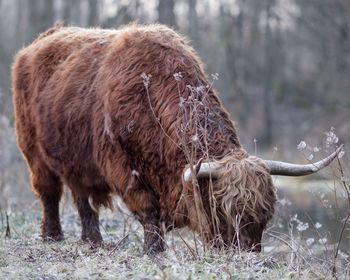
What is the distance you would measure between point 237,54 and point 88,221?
2546 cm

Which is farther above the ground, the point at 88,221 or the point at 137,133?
the point at 137,133

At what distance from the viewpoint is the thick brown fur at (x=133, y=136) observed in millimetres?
6551

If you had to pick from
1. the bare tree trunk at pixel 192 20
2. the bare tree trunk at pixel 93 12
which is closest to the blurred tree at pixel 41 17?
the bare tree trunk at pixel 93 12

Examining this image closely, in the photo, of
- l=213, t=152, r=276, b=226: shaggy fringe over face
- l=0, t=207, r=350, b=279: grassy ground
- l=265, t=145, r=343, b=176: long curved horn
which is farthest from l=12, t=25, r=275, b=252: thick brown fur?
l=0, t=207, r=350, b=279: grassy ground

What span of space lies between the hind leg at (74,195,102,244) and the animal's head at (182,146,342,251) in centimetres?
222

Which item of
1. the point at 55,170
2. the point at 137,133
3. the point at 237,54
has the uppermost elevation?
the point at 137,133

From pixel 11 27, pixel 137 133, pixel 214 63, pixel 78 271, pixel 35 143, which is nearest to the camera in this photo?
pixel 78 271

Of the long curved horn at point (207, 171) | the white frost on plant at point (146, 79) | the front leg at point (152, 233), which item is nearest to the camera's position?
the long curved horn at point (207, 171)

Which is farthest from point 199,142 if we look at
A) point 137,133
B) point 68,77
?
point 68,77

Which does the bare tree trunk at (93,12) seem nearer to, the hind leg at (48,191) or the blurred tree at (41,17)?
the blurred tree at (41,17)

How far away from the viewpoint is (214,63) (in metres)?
30.6

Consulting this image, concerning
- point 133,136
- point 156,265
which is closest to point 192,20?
point 133,136

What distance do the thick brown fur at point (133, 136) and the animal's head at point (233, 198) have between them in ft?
0.04

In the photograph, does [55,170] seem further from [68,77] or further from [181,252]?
[181,252]
